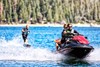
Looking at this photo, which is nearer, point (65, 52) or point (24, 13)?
point (65, 52)

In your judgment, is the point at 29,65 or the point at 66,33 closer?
the point at 29,65

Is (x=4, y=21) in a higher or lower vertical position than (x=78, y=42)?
lower

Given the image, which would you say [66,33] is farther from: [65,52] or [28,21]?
[28,21]

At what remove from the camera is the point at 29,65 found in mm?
31781

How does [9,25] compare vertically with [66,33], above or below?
below

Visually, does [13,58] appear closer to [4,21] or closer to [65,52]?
[65,52]

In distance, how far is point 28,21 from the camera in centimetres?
19575

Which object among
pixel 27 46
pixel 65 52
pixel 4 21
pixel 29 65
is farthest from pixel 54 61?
pixel 4 21

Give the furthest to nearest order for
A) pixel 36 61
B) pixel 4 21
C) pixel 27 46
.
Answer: pixel 4 21
pixel 27 46
pixel 36 61

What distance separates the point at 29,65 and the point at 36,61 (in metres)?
2.60

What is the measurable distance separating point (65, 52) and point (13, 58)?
436cm

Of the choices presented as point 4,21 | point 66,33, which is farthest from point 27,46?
point 4,21

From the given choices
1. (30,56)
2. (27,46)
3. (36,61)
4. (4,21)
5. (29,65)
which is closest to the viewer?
(29,65)

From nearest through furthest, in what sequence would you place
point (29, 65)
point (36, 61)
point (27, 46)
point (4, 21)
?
point (29, 65) → point (36, 61) → point (27, 46) → point (4, 21)
